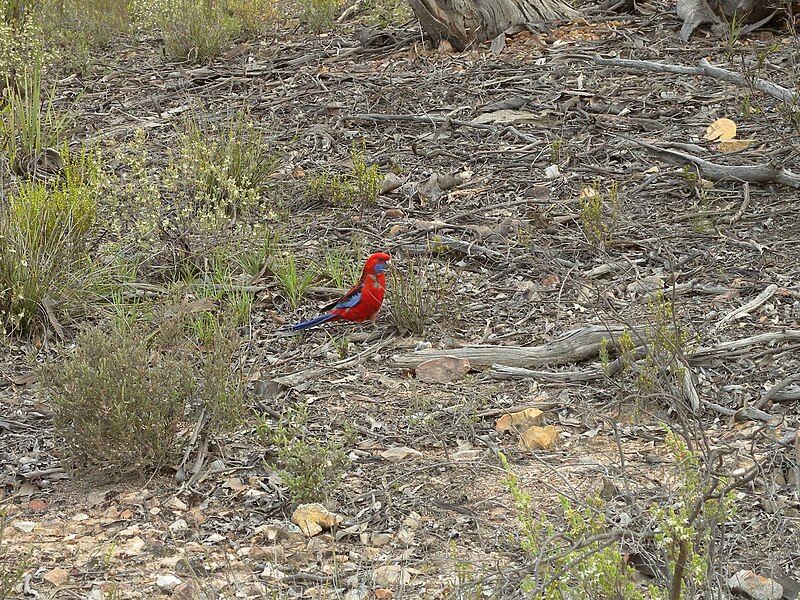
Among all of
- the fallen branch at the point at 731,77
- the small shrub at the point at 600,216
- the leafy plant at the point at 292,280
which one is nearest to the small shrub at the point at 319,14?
the fallen branch at the point at 731,77

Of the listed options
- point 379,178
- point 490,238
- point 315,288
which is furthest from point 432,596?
point 379,178

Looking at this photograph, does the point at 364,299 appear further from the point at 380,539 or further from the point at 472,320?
the point at 380,539

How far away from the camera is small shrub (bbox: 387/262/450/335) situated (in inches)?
165

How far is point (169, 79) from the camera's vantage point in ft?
25.2

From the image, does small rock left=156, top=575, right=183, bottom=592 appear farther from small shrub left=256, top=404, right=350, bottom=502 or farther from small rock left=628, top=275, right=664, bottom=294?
small rock left=628, top=275, right=664, bottom=294

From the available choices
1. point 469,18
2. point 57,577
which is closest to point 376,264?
point 57,577

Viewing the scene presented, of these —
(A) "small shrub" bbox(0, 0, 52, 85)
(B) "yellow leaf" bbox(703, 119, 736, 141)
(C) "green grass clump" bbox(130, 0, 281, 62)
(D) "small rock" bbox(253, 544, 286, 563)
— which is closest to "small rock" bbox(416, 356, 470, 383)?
(D) "small rock" bbox(253, 544, 286, 563)

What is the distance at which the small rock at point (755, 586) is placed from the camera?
2.49 metres

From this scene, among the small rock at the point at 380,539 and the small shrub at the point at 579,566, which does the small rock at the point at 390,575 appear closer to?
the small rock at the point at 380,539

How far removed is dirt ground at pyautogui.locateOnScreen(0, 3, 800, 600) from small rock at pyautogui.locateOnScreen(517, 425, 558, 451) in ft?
0.08

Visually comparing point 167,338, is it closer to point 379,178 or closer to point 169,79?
point 379,178

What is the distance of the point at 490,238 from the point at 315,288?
0.91 m

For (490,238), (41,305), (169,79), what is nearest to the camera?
(41,305)

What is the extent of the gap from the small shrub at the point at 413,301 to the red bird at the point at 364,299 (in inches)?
2.3
